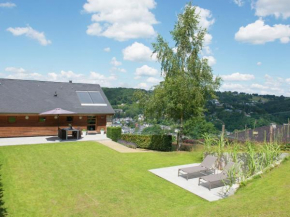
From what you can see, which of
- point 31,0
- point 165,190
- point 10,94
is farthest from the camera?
point 10,94

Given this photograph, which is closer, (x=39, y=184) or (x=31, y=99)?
(x=39, y=184)

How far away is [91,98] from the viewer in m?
24.6

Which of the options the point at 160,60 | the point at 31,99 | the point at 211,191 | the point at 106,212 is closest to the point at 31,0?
the point at 31,99

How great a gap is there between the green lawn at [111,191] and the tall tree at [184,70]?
548cm

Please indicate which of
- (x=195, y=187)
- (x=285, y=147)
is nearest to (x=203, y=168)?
(x=195, y=187)

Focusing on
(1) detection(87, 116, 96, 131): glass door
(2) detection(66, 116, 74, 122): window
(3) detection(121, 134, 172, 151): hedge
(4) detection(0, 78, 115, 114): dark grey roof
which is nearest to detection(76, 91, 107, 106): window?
(4) detection(0, 78, 115, 114): dark grey roof

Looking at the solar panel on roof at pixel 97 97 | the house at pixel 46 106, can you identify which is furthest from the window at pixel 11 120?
the solar panel on roof at pixel 97 97

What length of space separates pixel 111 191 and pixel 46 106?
15.5 meters

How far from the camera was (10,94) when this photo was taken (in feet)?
69.3

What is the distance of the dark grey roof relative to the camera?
65.8 feet

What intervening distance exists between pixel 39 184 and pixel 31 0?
44.6ft

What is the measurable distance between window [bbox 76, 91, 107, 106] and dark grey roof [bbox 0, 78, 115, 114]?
0.51 m

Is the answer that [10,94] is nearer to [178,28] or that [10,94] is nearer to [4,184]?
[4,184]

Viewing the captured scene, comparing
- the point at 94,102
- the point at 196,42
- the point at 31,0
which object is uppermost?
the point at 31,0
